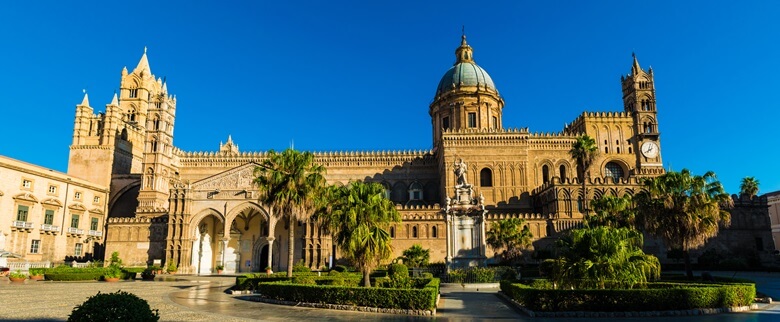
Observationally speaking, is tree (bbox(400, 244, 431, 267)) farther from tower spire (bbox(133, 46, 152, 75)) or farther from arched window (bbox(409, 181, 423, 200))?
tower spire (bbox(133, 46, 152, 75))

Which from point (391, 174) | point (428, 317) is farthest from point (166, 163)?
point (428, 317)

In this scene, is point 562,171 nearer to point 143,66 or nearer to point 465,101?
point 465,101

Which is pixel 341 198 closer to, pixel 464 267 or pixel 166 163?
pixel 464 267

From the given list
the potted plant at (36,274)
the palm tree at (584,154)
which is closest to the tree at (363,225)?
the potted plant at (36,274)

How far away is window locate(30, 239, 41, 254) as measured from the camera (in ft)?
156

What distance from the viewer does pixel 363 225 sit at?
25.0m

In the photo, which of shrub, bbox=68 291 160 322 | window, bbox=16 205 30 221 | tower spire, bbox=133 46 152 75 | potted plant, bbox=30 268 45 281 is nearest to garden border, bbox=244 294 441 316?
shrub, bbox=68 291 160 322

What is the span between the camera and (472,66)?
67.9m

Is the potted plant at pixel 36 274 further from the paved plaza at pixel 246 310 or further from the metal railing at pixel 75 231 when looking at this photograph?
the metal railing at pixel 75 231

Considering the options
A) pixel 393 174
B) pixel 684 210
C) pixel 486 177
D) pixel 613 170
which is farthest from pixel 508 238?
pixel 613 170

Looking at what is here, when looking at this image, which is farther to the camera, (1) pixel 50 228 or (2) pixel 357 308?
(1) pixel 50 228

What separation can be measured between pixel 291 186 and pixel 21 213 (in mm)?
33244

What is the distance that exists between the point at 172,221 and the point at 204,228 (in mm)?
3324

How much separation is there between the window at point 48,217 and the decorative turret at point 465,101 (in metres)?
42.6
